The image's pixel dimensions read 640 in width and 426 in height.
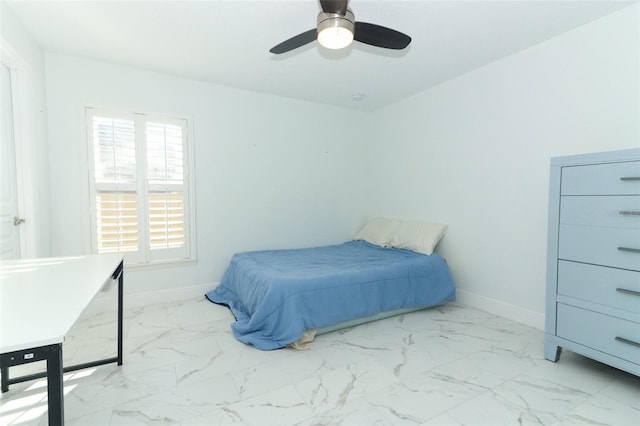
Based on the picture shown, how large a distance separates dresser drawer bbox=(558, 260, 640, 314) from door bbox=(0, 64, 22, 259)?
3.82 meters

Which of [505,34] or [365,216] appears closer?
[505,34]

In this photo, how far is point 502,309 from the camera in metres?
2.86

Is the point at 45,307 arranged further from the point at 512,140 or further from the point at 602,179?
the point at 512,140

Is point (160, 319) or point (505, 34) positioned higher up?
point (505, 34)

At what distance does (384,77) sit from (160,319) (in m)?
3.27

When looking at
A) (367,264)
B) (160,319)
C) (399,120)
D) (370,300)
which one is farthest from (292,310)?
(399,120)

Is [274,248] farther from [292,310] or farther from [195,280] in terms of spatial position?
[292,310]

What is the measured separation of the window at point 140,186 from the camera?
9.75 ft

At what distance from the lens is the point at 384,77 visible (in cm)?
Result: 323

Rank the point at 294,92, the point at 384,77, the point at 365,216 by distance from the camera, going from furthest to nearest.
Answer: the point at 365,216
the point at 294,92
the point at 384,77

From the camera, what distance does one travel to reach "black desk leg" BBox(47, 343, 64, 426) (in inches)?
32.1

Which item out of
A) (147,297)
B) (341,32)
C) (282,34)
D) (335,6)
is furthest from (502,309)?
(147,297)

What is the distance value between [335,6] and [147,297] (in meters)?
3.14

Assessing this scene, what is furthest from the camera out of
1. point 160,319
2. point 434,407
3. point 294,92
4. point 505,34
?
point 294,92
